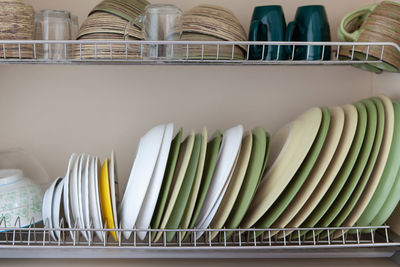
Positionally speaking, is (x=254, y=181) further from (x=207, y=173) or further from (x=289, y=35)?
(x=289, y=35)

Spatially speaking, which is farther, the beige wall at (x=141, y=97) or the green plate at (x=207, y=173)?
the beige wall at (x=141, y=97)

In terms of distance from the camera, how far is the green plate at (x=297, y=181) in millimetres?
898

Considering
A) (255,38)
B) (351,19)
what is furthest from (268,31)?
(351,19)

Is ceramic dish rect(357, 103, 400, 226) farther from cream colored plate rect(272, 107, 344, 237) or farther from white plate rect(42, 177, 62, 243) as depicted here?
white plate rect(42, 177, 62, 243)

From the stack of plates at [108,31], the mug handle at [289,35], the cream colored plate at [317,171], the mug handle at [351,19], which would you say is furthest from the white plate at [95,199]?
the mug handle at [351,19]

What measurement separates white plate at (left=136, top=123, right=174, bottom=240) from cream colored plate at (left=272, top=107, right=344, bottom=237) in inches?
9.8

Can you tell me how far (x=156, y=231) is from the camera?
35.7 inches

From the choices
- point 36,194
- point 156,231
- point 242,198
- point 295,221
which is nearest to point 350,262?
point 295,221

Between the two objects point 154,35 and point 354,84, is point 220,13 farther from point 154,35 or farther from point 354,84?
point 354,84

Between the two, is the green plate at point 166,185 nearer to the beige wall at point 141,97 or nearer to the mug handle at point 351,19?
the beige wall at point 141,97

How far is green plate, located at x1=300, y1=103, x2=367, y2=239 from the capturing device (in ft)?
2.96

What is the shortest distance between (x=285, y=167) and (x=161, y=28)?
0.36 m

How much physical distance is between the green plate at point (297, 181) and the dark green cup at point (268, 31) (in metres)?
0.16

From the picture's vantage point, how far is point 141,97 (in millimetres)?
1182
